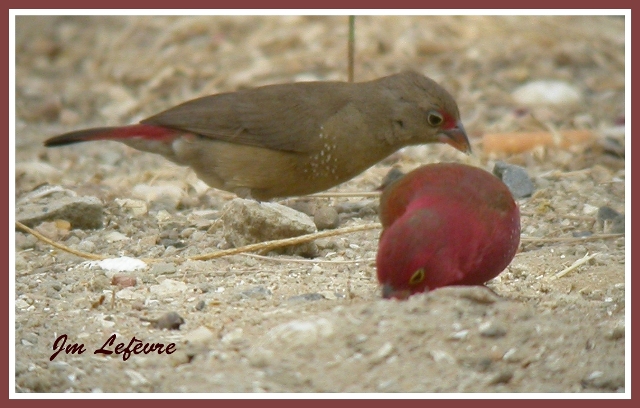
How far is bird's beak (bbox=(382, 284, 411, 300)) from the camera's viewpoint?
149 inches

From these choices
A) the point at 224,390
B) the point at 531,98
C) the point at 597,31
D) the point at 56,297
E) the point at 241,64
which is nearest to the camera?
the point at 224,390

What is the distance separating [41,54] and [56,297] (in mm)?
6233

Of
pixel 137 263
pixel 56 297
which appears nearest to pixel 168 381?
pixel 56 297

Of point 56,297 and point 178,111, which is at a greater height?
point 178,111

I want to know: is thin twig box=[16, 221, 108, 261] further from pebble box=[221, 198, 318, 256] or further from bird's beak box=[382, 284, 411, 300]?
bird's beak box=[382, 284, 411, 300]

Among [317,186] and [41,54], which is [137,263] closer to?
[317,186]

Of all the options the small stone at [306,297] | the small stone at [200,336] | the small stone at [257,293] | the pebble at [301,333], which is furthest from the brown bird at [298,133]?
the pebble at [301,333]

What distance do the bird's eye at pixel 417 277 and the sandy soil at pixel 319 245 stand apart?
0.28 ft

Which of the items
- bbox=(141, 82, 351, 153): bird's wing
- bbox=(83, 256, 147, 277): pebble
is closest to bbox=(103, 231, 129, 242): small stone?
bbox=(83, 256, 147, 277): pebble

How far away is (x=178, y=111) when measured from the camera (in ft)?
20.7

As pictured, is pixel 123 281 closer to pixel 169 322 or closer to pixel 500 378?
pixel 169 322

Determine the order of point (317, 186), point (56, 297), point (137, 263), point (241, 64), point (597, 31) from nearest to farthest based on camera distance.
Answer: point (56, 297), point (137, 263), point (317, 186), point (241, 64), point (597, 31)

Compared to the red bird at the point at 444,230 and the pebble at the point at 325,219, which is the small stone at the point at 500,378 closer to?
the red bird at the point at 444,230

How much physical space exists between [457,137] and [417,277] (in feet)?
8.57
